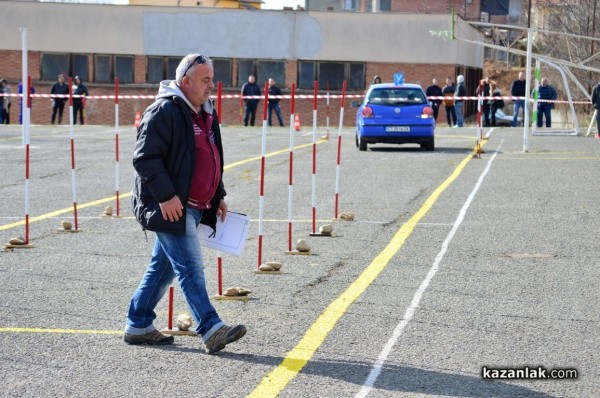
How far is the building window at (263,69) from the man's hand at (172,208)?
162 feet

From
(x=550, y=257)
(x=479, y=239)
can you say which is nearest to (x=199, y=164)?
(x=550, y=257)

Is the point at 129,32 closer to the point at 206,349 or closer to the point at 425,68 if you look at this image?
the point at 425,68

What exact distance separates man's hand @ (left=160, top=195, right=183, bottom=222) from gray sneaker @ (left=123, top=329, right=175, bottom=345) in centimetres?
89

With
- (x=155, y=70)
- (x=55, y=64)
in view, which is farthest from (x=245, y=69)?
(x=55, y=64)

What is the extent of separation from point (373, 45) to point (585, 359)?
48.7 m

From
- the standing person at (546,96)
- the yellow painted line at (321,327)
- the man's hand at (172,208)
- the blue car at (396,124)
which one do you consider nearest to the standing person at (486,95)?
the standing person at (546,96)

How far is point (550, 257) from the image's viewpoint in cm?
1205

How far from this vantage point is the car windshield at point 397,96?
93.6 feet

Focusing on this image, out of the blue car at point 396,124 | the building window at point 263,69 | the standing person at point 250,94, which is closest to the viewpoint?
the blue car at point 396,124

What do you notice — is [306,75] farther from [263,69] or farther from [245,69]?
[245,69]

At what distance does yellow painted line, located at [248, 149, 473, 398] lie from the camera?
700 centimetres

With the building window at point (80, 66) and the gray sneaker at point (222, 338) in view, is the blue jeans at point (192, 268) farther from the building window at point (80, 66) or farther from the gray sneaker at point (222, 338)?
the building window at point (80, 66)

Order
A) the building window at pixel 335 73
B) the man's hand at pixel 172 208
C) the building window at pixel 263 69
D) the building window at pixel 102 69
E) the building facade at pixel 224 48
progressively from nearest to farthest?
1. the man's hand at pixel 172 208
2. the building facade at pixel 224 48
3. the building window at pixel 335 73
4. the building window at pixel 263 69
5. the building window at pixel 102 69

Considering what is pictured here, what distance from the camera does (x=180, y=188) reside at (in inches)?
300
